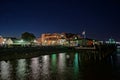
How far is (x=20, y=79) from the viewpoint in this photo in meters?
26.2

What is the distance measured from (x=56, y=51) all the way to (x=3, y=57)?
37898mm

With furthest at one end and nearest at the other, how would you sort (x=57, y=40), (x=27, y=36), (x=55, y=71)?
(x=27, y=36), (x=57, y=40), (x=55, y=71)

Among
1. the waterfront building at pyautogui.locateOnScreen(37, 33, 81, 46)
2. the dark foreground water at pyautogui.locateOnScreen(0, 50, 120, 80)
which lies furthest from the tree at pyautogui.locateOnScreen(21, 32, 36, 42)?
the dark foreground water at pyautogui.locateOnScreen(0, 50, 120, 80)

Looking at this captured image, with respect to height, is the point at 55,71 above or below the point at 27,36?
below

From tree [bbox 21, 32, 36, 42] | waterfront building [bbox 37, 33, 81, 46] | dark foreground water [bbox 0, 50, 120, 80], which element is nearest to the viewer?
dark foreground water [bbox 0, 50, 120, 80]

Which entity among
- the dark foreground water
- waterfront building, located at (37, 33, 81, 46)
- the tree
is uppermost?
the tree

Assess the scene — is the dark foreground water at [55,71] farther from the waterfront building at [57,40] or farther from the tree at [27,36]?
the tree at [27,36]

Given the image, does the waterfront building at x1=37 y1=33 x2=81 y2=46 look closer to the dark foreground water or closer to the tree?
the tree

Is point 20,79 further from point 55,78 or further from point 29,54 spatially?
point 29,54

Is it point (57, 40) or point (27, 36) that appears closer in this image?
point (57, 40)

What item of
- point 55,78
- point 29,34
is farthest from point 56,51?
point 29,34

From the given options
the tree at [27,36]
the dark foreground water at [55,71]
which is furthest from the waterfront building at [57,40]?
the dark foreground water at [55,71]

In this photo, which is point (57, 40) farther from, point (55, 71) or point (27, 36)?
point (55, 71)

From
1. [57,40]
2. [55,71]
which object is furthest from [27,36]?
[55,71]
